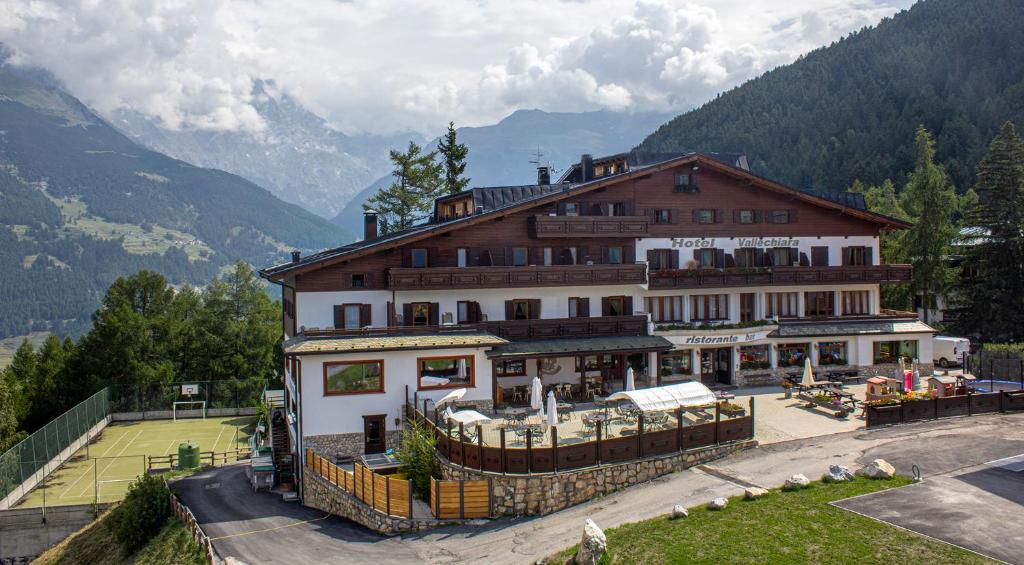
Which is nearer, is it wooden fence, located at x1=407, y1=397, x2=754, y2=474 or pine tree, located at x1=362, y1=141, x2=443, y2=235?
wooden fence, located at x1=407, y1=397, x2=754, y2=474

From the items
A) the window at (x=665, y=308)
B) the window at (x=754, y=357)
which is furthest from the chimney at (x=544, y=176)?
the window at (x=754, y=357)

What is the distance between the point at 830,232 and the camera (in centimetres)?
4578

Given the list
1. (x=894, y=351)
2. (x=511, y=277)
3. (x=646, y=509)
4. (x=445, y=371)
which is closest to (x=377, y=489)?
(x=445, y=371)

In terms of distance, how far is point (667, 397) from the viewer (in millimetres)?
28266

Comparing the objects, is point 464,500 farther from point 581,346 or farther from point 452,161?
point 452,161

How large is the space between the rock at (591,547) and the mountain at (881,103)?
352 ft

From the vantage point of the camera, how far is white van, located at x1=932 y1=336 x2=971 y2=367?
4516cm

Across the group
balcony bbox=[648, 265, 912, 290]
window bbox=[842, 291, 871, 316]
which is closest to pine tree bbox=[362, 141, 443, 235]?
balcony bbox=[648, 265, 912, 290]

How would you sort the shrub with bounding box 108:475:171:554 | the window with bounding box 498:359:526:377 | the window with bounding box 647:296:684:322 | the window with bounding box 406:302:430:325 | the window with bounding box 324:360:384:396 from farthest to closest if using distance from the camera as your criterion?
1. the window with bounding box 647:296:684:322
2. the window with bounding box 498:359:526:377
3. the window with bounding box 406:302:430:325
4. the window with bounding box 324:360:384:396
5. the shrub with bounding box 108:475:171:554

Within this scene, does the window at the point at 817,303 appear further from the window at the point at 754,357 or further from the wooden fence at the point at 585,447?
the wooden fence at the point at 585,447

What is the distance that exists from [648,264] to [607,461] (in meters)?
17.2

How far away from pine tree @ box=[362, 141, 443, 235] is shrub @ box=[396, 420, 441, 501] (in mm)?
42358

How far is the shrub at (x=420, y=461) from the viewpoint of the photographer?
2734 cm

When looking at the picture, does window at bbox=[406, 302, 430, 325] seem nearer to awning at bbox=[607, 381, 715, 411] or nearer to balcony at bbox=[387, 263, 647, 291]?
balcony at bbox=[387, 263, 647, 291]
